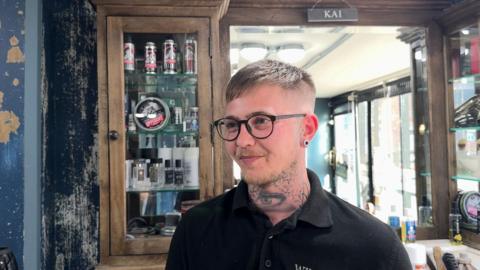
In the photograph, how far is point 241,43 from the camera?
2.24m

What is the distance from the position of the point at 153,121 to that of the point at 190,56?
13.2 inches

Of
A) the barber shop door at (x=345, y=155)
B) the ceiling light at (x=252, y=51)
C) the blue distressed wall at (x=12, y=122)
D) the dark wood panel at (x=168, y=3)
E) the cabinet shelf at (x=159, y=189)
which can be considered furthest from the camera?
the barber shop door at (x=345, y=155)

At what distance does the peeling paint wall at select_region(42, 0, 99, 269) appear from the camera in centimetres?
169

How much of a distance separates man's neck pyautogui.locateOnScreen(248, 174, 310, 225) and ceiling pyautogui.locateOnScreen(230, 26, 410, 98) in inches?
29.8

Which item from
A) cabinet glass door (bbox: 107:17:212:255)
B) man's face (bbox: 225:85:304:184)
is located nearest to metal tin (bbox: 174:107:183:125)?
cabinet glass door (bbox: 107:17:212:255)

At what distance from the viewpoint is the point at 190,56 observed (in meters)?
1.67

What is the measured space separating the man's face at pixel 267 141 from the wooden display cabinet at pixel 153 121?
28.9 inches

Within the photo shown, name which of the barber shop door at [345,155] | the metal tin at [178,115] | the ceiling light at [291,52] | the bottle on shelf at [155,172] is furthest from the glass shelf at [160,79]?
the barber shop door at [345,155]

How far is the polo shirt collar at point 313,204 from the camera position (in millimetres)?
875

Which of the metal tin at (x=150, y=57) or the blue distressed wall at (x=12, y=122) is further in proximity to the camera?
the metal tin at (x=150, y=57)

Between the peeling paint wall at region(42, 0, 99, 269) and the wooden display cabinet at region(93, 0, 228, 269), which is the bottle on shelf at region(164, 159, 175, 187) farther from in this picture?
the peeling paint wall at region(42, 0, 99, 269)

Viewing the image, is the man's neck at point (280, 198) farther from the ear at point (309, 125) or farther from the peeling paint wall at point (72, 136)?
the peeling paint wall at point (72, 136)

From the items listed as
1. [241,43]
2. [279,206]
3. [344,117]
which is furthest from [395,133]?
[279,206]

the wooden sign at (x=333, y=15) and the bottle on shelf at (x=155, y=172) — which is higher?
the wooden sign at (x=333, y=15)
